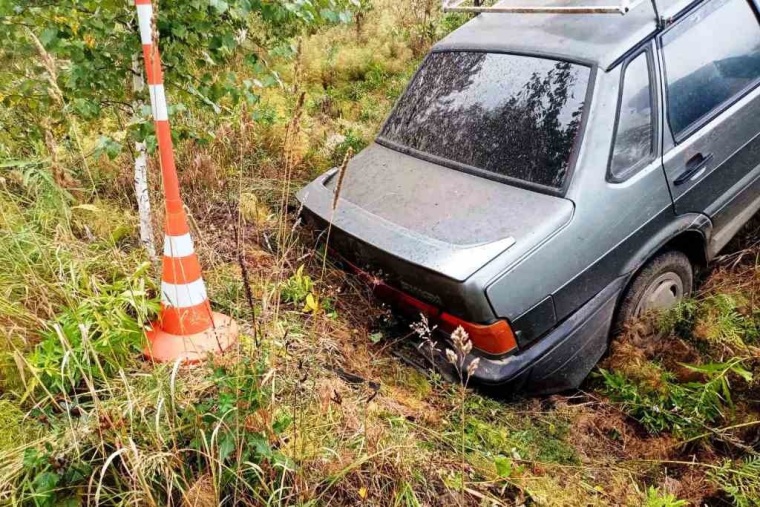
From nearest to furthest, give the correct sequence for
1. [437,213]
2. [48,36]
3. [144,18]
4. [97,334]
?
1. [144,18]
2. [97,334]
3. [48,36]
4. [437,213]

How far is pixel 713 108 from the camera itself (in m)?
2.97

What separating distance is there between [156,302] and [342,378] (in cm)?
94

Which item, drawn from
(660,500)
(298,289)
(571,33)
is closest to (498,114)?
(571,33)

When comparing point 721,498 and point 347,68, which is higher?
point 347,68

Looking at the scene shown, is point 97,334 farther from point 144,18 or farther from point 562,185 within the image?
point 562,185

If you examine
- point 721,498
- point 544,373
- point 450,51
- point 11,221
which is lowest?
point 721,498

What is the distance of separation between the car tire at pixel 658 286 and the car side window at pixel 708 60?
0.66 metres

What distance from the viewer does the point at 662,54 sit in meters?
2.82

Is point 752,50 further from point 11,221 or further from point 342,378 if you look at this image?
point 11,221

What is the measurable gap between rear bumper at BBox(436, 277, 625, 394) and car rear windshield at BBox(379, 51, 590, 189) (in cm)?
64

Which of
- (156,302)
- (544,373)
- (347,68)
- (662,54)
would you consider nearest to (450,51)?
(662,54)

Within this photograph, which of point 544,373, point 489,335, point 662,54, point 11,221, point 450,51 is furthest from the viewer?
point 450,51

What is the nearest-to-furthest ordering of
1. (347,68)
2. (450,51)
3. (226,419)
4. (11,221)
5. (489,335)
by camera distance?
(226,419) → (489,335) → (11,221) → (450,51) → (347,68)

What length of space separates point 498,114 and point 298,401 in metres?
1.79
